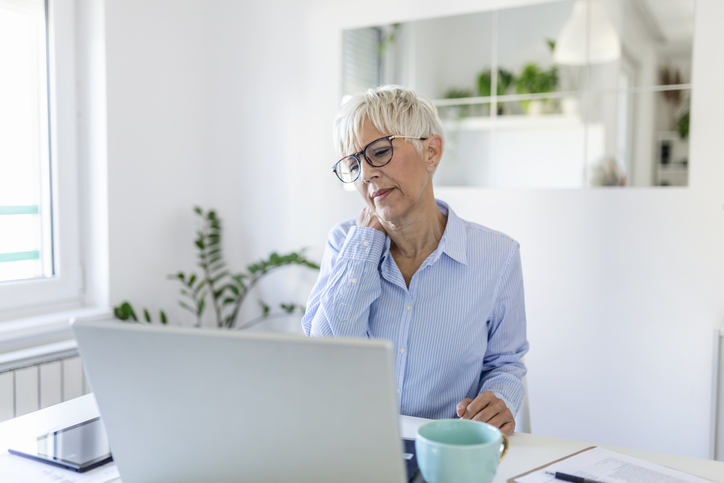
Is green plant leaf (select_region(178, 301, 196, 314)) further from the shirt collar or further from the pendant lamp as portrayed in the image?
the pendant lamp

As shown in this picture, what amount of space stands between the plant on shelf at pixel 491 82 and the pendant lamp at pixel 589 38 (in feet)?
0.64

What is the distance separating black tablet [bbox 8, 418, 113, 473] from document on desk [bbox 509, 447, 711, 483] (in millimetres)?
672

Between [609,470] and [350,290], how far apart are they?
639 mm

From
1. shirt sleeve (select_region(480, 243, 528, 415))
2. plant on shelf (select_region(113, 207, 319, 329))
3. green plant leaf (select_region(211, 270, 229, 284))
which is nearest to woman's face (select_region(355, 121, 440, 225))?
shirt sleeve (select_region(480, 243, 528, 415))

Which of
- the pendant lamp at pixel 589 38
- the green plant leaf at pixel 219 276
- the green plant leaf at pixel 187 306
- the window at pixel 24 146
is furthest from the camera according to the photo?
the green plant leaf at pixel 219 276

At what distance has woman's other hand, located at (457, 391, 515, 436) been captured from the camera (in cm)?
113

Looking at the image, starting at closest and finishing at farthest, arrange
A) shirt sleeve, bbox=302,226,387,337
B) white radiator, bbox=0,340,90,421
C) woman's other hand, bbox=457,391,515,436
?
woman's other hand, bbox=457,391,515,436 < shirt sleeve, bbox=302,226,387,337 < white radiator, bbox=0,340,90,421

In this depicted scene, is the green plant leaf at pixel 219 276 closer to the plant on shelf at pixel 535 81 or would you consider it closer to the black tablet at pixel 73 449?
the plant on shelf at pixel 535 81

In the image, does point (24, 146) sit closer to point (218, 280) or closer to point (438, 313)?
point (218, 280)

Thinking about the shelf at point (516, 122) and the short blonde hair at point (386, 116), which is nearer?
the short blonde hair at point (386, 116)

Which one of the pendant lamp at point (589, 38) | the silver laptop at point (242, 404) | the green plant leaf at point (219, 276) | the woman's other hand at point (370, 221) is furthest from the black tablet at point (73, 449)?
the pendant lamp at point (589, 38)

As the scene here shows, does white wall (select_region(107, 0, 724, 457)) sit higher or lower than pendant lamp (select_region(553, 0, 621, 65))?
lower

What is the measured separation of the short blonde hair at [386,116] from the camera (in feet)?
4.55

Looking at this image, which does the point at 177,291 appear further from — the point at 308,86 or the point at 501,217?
the point at 501,217
